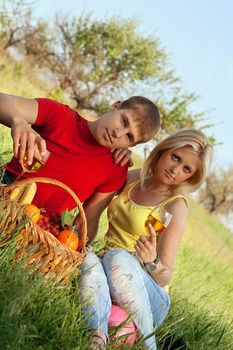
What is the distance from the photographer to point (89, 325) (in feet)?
8.88

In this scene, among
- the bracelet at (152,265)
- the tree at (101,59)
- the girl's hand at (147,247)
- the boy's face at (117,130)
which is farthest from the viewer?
the tree at (101,59)

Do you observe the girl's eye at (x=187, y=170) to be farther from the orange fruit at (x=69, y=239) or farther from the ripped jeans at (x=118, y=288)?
the orange fruit at (x=69, y=239)

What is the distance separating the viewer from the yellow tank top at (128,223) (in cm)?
346

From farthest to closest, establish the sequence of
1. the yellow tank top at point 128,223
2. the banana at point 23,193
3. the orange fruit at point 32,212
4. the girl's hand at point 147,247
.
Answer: the yellow tank top at point 128,223 < the girl's hand at point 147,247 < the banana at point 23,193 < the orange fruit at point 32,212

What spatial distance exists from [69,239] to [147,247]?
42 cm

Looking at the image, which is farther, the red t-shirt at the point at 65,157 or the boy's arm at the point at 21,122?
the red t-shirt at the point at 65,157

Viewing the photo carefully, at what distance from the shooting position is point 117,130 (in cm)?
328

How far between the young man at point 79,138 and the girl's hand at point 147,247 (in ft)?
1.98

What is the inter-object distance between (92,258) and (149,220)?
1.22 ft

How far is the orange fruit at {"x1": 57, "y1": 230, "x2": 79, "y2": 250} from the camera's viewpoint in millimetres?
2967

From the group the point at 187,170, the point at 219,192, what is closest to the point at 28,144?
the point at 187,170

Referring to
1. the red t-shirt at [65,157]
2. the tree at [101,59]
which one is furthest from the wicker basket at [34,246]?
the tree at [101,59]

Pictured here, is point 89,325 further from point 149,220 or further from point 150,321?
point 149,220

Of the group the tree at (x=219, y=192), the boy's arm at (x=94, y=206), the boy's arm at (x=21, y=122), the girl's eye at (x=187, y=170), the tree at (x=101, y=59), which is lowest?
the tree at (x=219, y=192)
